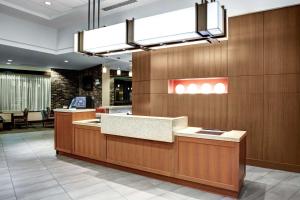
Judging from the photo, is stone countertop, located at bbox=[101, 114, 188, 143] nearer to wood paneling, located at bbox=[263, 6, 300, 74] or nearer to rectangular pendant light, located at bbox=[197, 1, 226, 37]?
rectangular pendant light, located at bbox=[197, 1, 226, 37]

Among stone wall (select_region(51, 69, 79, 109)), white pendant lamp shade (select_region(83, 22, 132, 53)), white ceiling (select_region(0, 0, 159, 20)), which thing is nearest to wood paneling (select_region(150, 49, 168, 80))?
white ceiling (select_region(0, 0, 159, 20))

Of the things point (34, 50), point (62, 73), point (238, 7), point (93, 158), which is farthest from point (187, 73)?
point (62, 73)

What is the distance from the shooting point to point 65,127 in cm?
566

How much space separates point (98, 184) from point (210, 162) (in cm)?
182

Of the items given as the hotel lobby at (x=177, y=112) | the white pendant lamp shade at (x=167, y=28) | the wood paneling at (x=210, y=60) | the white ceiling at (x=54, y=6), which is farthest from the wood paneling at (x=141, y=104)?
the white pendant lamp shade at (x=167, y=28)

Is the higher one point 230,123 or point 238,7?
point 238,7

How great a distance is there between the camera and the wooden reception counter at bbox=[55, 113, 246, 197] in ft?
10.9

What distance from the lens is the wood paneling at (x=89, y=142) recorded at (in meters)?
4.79

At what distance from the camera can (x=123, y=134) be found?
4.35 metres

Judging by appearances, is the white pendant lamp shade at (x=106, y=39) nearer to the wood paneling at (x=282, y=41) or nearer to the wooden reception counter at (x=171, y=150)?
the wooden reception counter at (x=171, y=150)

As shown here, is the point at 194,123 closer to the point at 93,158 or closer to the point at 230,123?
the point at 230,123

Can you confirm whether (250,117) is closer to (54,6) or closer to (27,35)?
(54,6)

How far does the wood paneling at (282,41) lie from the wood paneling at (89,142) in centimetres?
368

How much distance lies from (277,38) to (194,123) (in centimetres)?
255
